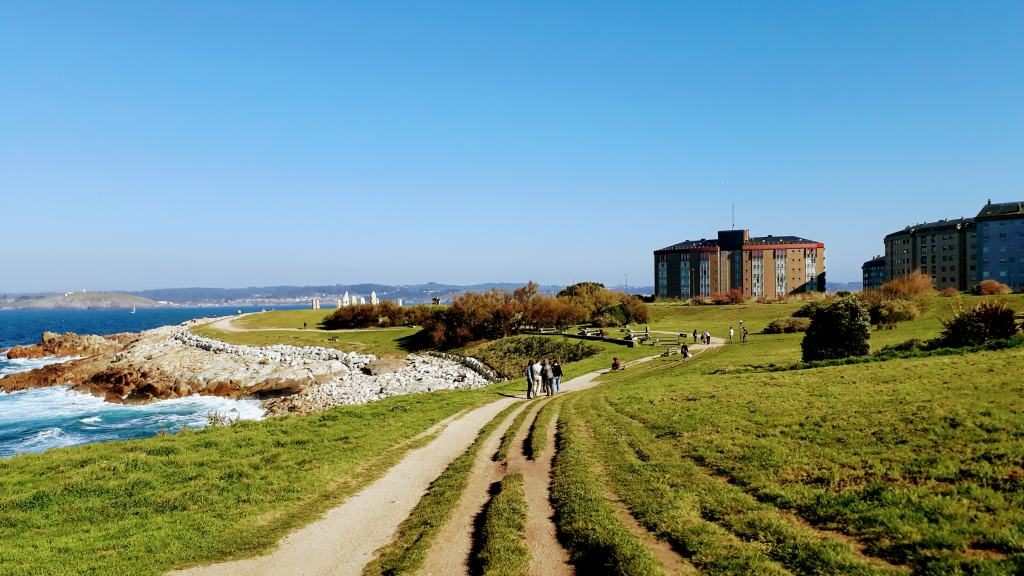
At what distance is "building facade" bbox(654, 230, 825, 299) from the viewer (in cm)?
15462

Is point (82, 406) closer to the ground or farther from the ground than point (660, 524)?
closer to the ground

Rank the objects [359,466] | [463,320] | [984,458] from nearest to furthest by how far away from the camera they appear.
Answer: [984,458]
[359,466]
[463,320]

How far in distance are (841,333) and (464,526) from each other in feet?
91.9

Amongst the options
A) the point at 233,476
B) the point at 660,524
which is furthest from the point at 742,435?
the point at 233,476

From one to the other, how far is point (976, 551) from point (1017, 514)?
1.52 m

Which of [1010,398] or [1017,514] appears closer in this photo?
[1017,514]

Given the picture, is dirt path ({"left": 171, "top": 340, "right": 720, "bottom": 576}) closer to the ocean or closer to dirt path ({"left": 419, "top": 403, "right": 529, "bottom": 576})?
dirt path ({"left": 419, "top": 403, "right": 529, "bottom": 576})

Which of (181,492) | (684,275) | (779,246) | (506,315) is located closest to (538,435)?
(181,492)

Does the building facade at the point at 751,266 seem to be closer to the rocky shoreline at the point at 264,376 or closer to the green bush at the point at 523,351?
the green bush at the point at 523,351

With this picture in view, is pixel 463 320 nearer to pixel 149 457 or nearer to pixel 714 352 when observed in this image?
pixel 714 352

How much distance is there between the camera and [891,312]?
51938mm

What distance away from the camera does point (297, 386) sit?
172 ft

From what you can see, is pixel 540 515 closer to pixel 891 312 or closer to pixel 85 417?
pixel 85 417

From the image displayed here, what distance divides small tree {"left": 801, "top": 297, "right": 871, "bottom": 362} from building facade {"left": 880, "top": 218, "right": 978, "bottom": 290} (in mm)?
115870
